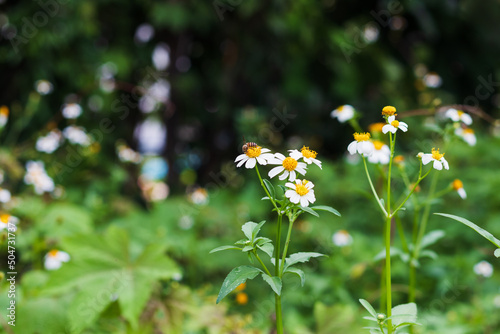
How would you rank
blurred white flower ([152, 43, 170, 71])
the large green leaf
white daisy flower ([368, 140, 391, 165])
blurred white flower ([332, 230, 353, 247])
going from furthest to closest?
1. blurred white flower ([152, 43, 170, 71])
2. blurred white flower ([332, 230, 353, 247])
3. the large green leaf
4. white daisy flower ([368, 140, 391, 165])

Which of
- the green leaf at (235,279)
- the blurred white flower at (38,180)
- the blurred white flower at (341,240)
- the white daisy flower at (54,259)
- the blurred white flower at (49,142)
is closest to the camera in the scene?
the green leaf at (235,279)

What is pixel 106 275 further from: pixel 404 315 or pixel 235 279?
pixel 404 315

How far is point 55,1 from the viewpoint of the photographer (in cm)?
238

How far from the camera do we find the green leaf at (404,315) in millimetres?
700

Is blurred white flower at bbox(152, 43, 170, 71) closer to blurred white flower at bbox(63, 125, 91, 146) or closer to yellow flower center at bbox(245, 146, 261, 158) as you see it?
blurred white flower at bbox(63, 125, 91, 146)

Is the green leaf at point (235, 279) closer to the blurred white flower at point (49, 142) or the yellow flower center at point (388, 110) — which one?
the yellow flower center at point (388, 110)

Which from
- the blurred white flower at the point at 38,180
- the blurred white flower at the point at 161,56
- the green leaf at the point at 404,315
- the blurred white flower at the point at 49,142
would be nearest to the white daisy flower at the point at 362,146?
the green leaf at the point at 404,315

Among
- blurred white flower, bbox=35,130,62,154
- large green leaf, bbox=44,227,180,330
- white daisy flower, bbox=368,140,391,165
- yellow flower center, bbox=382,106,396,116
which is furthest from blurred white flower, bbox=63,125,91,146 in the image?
yellow flower center, bbox=382,106,396,116

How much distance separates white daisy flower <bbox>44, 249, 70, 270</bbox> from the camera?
132 centimetres

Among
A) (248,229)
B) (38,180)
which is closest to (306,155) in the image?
(248,229)

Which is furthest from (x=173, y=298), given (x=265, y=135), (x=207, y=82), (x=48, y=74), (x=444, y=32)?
(x=444, y=32)

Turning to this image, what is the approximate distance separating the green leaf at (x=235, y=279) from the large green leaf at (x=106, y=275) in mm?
472

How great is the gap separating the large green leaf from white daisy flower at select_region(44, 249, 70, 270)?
0.78 ft

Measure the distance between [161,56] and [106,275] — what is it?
95.3 inches
